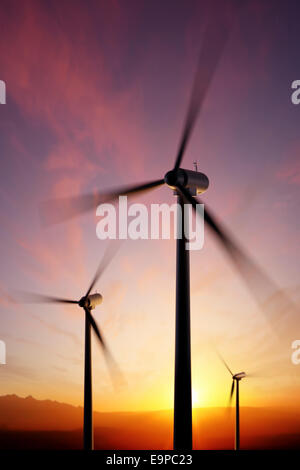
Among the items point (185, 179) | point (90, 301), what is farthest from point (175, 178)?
point (90, 301)

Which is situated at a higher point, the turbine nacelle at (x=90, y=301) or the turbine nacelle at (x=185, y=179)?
the turbine nacelle at (x=90, y=301)

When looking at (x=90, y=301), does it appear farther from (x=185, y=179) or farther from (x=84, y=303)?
(x=185, y=179)

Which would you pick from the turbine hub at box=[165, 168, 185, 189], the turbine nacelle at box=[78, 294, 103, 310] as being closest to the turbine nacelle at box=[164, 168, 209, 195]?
the turbine hub at box=[165, 168, 185, 189]

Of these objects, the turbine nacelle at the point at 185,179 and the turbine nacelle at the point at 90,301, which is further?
the turbine nacelle at the point at 90,301

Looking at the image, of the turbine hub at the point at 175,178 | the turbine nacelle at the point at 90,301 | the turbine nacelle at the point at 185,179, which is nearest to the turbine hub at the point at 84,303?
the turbine nacelle at the point at 90,301

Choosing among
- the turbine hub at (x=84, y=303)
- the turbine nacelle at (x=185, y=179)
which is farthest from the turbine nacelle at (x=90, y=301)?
the turbine nacelle at (x=185, y=179)

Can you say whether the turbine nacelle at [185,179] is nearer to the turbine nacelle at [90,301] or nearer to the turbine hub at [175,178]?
the turbine hub at [175,178]
